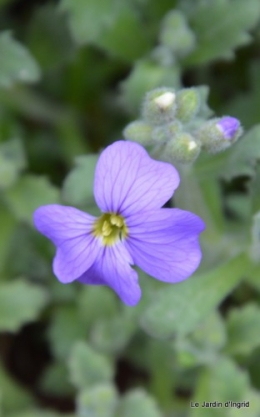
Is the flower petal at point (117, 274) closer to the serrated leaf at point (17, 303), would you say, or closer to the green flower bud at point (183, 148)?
the green flower bud at point (183, 148)

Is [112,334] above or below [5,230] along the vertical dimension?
below

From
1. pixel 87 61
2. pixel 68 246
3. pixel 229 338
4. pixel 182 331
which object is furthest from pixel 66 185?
pixel 87 61

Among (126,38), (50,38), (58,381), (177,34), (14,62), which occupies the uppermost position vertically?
(50,38)

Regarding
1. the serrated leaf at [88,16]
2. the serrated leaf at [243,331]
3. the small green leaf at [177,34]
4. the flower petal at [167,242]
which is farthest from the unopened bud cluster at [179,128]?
the serrated leaf at [243,331]

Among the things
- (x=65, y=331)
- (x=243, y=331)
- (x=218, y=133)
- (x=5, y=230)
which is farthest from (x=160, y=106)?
(x=65, y=331)

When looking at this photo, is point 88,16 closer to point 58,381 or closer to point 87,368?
point 87,368
